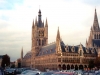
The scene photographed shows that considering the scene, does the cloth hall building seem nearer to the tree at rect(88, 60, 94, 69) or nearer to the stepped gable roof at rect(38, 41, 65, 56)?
the stepped gable roof at rect(38, 41, 65, 56)

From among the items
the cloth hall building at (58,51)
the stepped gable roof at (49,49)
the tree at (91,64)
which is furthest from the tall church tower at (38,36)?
the tree at (91,64)

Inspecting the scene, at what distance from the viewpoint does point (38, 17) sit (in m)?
124

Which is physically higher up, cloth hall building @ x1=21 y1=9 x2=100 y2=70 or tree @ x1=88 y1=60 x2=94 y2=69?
cloth hall building @ x1=21 y1=9 x2=100 y2=70

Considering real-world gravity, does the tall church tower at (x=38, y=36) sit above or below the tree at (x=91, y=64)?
above

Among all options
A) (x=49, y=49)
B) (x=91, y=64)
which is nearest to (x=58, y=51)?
(x=49, y=49)

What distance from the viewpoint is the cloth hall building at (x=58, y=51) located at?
9094cm

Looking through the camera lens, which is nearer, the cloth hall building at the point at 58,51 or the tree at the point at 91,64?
the tree at the point at 91,64

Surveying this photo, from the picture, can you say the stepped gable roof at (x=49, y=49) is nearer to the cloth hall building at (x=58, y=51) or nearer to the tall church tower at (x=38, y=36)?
the cloth hall building at (x=58, y=51)

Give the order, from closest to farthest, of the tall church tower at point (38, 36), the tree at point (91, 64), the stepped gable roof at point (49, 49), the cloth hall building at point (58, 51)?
the tree at point (91, 64), the cloth hall building at point (58, 51), the stepped gable roof at point (49, 49), the tall church tower at point (38, 36)

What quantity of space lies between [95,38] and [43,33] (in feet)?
78.8

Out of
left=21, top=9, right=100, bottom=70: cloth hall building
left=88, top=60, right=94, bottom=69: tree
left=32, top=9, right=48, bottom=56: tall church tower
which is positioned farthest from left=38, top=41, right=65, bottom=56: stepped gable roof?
left=88, top=60, right=94, bottom=69: tree

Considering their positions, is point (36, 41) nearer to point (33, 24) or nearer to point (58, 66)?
point (33, 24)

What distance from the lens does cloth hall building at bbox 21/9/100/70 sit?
298 ft

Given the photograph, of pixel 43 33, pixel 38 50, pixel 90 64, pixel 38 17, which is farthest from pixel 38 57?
pixel 90 64
